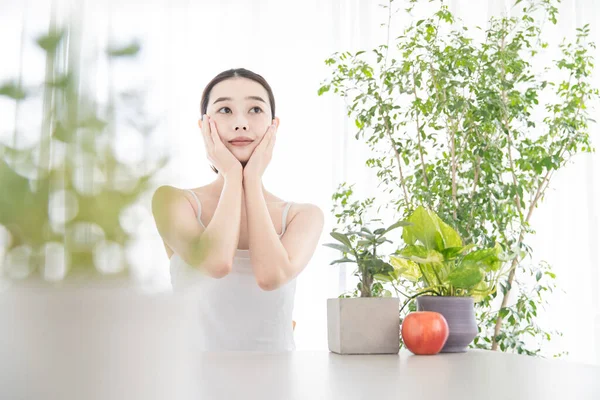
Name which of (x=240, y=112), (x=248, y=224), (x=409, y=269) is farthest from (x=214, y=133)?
(x=409, y=269)

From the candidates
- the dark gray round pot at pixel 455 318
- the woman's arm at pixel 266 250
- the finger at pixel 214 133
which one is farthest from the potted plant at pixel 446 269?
the finger at pixel 214 133

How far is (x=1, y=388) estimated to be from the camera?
238 mm

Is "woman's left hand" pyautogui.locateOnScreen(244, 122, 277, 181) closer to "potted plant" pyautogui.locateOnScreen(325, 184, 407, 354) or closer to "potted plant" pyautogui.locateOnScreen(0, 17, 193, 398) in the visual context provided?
"potted plant" pyautogui.locateOnScreen(325, 184, 407, 354)

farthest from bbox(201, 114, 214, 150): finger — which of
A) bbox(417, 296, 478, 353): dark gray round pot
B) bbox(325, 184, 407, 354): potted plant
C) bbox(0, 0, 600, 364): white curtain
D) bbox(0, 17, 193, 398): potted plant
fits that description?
bbox(0, 0, 600, 364): white curtain

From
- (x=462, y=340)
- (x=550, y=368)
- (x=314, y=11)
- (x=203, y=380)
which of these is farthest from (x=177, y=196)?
(x=314, y=11)

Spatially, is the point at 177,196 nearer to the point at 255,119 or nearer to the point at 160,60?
the point at 160,60

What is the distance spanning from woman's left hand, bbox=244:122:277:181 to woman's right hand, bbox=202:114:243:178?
1.2 inches

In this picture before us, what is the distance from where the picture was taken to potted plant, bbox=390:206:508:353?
1200 mm

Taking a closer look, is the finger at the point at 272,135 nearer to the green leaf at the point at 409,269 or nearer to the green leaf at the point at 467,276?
the green leaf at the point at 409,269

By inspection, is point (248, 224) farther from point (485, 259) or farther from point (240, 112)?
point (485, 259)

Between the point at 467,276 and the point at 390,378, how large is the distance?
481 millimetres

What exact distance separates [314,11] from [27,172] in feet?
13.2

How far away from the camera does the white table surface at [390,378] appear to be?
62cm

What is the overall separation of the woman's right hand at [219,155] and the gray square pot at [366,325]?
0.67m
